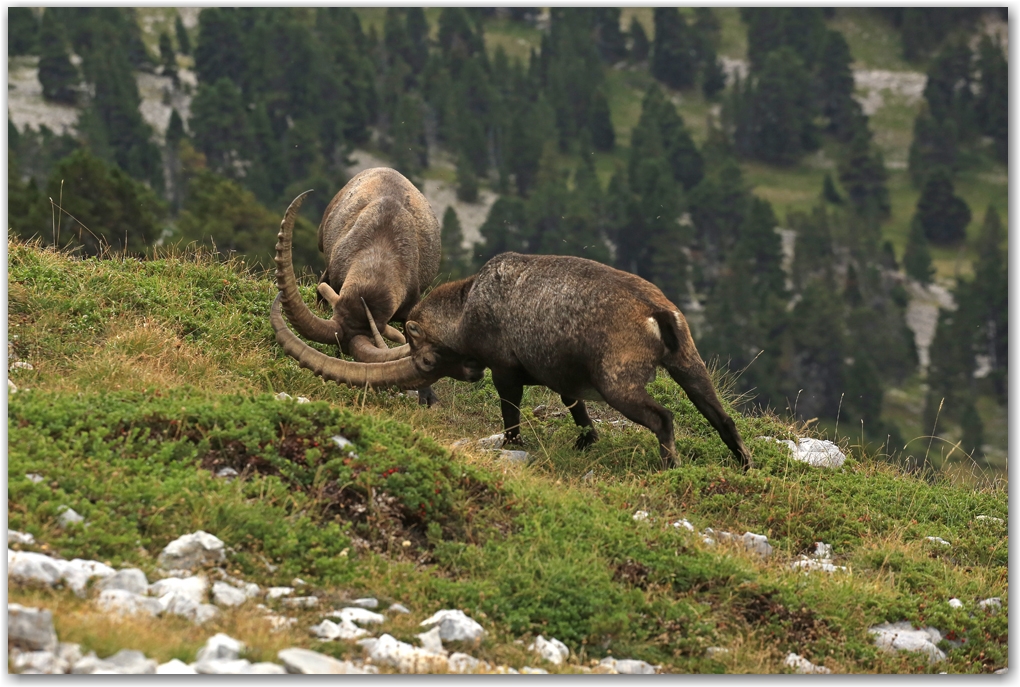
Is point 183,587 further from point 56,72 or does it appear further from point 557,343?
point 56,72

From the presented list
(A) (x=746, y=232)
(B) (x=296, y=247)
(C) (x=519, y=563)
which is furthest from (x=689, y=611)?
(A) (x=746, y=232)

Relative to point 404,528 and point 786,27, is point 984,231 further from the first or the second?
point 404,528

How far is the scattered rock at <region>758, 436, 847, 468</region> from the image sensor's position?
13.3 meters

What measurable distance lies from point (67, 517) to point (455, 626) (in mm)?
2575

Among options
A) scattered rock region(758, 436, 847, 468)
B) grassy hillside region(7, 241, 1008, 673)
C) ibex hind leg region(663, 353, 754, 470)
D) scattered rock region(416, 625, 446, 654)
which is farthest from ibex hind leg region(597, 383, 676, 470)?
scattered rock region(416, 625, 446, 654)

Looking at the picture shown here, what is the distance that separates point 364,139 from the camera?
156 metres

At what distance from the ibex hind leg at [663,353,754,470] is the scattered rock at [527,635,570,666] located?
165 inches

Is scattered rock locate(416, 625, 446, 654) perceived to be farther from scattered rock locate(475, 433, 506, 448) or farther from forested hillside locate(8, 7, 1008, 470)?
forested hillside locate(8, 7, 1008, 470)

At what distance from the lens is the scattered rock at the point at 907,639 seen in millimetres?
8828

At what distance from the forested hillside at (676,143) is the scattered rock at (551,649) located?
314 ft

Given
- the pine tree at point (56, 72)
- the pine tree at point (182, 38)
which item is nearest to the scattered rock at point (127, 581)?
the pine tree at point (56, 72)

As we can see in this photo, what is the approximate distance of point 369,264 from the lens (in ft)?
49.4

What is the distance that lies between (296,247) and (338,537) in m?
58.5

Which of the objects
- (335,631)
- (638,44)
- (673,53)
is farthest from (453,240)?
(335,631)
